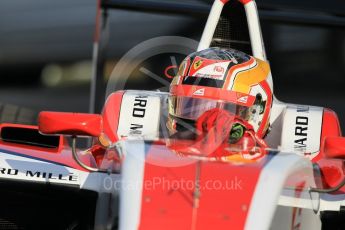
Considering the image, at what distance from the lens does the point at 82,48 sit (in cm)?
1306

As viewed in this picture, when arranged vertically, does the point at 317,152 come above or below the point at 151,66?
below

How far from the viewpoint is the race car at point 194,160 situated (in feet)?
13.8

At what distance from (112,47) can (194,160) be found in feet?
24.6

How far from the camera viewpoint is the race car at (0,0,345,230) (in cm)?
422

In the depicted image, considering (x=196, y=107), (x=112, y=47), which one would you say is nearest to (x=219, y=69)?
(x=196, y=107)

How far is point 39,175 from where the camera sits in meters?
5.64

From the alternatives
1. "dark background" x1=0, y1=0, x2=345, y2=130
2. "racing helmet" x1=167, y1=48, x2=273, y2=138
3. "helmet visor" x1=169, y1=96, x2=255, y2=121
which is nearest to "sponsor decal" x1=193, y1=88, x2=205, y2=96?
"racing helmet" x1=167, y1=48, x2=273, y2=138

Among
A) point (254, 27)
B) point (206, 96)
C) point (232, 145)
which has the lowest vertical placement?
point (232, 145)

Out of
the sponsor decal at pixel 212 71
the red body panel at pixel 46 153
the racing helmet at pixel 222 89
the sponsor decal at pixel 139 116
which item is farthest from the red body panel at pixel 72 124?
the sponsor decal at pixel 139 116

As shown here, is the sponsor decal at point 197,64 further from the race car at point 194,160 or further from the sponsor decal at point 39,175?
the sponsor decal at point 39,175

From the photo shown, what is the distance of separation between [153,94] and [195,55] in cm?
68

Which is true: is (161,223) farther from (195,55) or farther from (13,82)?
(13,82)

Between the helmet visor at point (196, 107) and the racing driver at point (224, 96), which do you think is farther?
the helmet visor at point (196, 107)

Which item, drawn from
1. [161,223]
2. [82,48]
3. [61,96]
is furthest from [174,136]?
[82,48]
